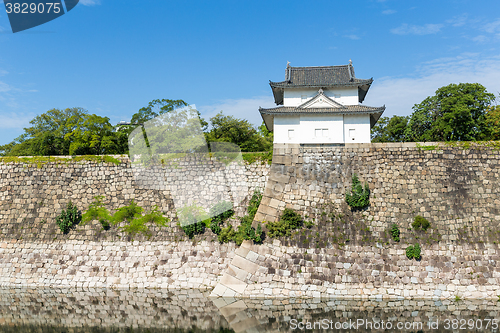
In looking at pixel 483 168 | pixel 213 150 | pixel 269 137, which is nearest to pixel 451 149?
pixel 483 168

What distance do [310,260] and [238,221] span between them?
12.8 ft

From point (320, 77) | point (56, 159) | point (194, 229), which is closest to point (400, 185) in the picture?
point (194, 229)

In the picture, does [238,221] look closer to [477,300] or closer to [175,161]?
[175,161]

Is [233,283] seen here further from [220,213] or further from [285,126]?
[285,126]

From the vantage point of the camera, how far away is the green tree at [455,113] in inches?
1062

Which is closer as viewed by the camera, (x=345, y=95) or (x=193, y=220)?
(x=193, y=220)

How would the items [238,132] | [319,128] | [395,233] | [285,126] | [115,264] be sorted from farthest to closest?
[238,132] → [285,126] → [319,128] → [115,264] → [395,233]

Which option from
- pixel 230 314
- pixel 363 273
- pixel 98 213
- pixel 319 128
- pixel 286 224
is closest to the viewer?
pixel 230 314

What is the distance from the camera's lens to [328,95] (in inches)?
957

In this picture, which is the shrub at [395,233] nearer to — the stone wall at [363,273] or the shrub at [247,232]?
the stone wall at [363,273]

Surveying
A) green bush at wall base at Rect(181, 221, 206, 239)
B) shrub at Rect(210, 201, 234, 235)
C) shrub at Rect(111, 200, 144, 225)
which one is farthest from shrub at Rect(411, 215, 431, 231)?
shrub at Rect(111, 200, 144, 225)

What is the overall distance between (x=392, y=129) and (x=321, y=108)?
48.4 ft

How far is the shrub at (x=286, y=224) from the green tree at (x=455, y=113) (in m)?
19.8

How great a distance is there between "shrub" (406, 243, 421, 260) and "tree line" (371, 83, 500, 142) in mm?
16252
